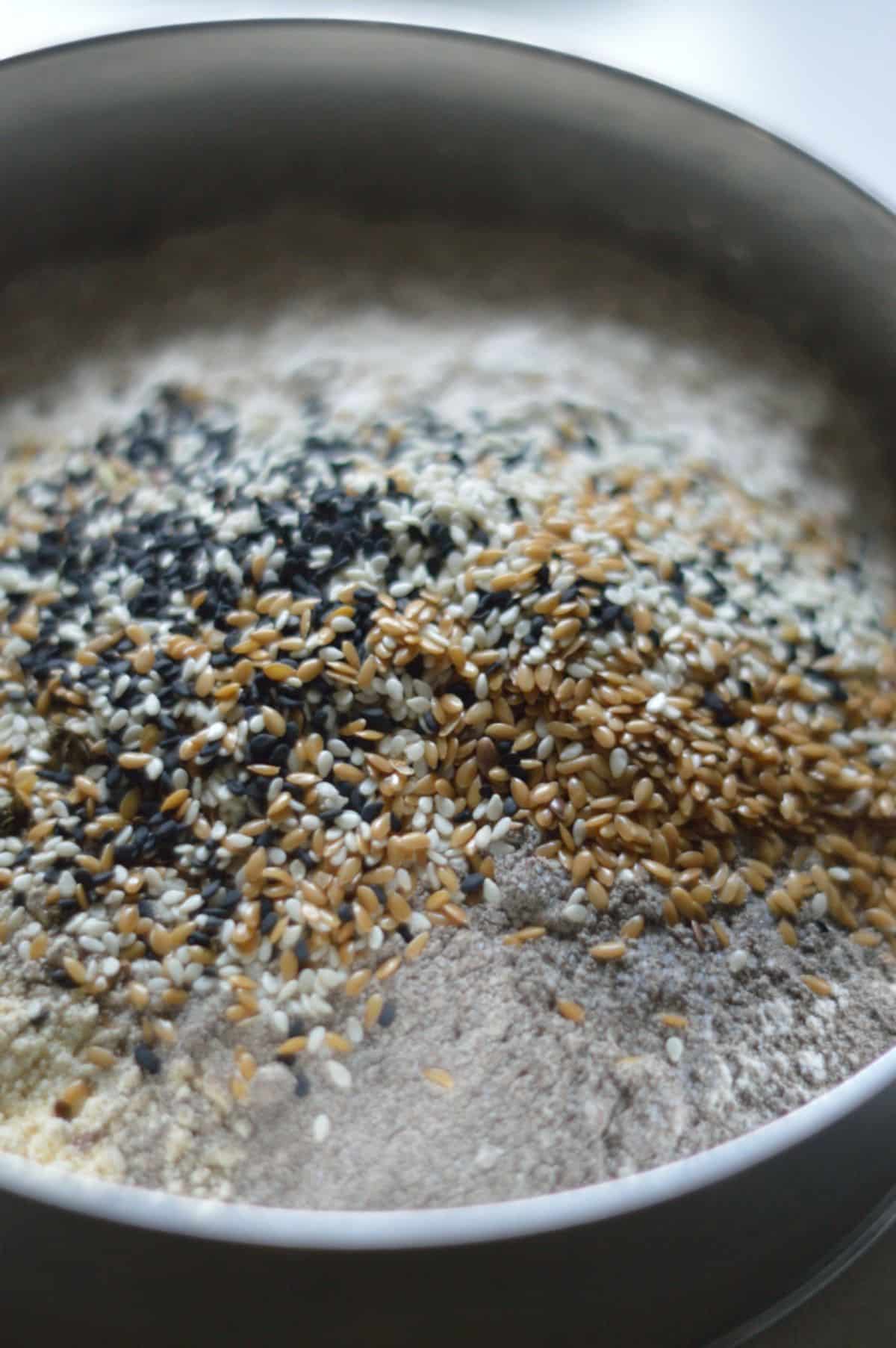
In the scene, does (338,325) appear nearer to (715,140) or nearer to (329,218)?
(329,218)

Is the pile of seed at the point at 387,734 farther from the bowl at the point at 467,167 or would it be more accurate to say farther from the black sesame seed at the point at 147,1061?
the bowl at the point at 467,167

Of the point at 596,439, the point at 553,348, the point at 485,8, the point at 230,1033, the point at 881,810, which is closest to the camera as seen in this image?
the point at 230,1033

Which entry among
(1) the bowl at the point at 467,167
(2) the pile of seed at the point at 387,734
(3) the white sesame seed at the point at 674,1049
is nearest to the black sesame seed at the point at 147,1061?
(2) the pile of seed at the point at 387,734

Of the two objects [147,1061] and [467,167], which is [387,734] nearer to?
[147,1061]

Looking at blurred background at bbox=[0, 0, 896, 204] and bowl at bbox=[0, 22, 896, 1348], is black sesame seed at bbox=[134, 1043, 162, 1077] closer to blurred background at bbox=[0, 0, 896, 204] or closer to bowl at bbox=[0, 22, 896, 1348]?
bowl at bbox=[0, 22, 896, 1348]

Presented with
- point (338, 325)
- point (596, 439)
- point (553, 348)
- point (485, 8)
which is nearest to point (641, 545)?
point (596, 439)

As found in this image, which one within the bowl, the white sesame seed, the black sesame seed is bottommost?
the black sesame seed

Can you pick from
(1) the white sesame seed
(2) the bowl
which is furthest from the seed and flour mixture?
(2) the bowl
